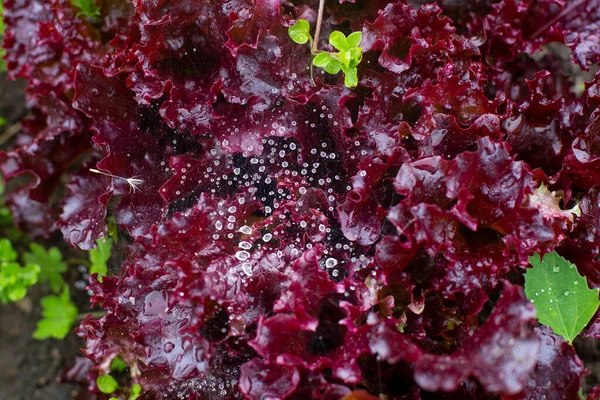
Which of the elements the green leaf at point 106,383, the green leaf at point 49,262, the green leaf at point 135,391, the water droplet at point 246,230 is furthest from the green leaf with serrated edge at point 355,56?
the green leaf at point 49,262

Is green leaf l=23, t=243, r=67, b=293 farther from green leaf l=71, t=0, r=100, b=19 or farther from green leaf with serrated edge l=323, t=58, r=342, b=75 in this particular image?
green leaf with serrated edge l=323, t=58, r=342, b=75

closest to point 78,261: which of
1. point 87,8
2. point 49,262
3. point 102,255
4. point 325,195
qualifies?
point 49,262

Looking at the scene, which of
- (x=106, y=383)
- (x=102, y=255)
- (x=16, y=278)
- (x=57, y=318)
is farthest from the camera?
(x=57, y=318)

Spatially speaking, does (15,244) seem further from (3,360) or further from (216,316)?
(216,316)

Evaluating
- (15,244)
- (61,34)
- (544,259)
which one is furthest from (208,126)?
(15,244)

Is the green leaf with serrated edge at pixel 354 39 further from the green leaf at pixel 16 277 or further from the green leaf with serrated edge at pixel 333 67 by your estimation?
the green leaf at pixel 16 277

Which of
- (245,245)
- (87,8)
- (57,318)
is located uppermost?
(87,8)

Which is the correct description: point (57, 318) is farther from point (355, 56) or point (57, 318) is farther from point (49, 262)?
point (355, 56)
